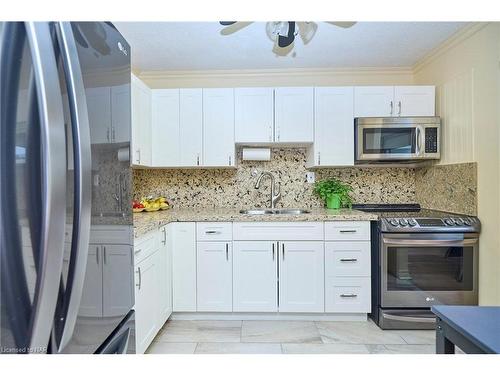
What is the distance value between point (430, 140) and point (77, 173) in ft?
9.69

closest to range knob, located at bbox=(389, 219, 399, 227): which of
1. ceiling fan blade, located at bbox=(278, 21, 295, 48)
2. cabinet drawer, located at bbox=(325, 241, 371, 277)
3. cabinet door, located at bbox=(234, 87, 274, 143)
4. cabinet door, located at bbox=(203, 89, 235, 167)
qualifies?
cabinet drawer, located at bbox=(325, 241, 371, 277)

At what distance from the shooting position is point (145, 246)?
2006mm

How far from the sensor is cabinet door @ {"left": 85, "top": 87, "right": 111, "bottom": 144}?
2.83ft

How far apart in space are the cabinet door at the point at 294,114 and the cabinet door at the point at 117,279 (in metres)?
2.15

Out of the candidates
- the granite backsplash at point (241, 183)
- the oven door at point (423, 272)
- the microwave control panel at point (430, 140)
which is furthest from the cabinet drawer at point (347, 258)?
the microwave control panel at point (430, 140)

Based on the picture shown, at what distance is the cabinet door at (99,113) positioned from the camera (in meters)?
0.86

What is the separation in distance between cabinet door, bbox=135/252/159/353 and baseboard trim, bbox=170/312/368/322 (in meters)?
0.49

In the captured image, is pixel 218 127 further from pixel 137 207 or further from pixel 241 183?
pixel 137 207

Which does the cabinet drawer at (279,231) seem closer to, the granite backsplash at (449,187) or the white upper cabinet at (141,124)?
the white upper cabinet at (141,124)

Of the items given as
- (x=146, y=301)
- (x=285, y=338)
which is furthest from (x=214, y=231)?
(x=285, y=338)

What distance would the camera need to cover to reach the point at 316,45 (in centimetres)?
277

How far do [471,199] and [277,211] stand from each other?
166 centimetres
